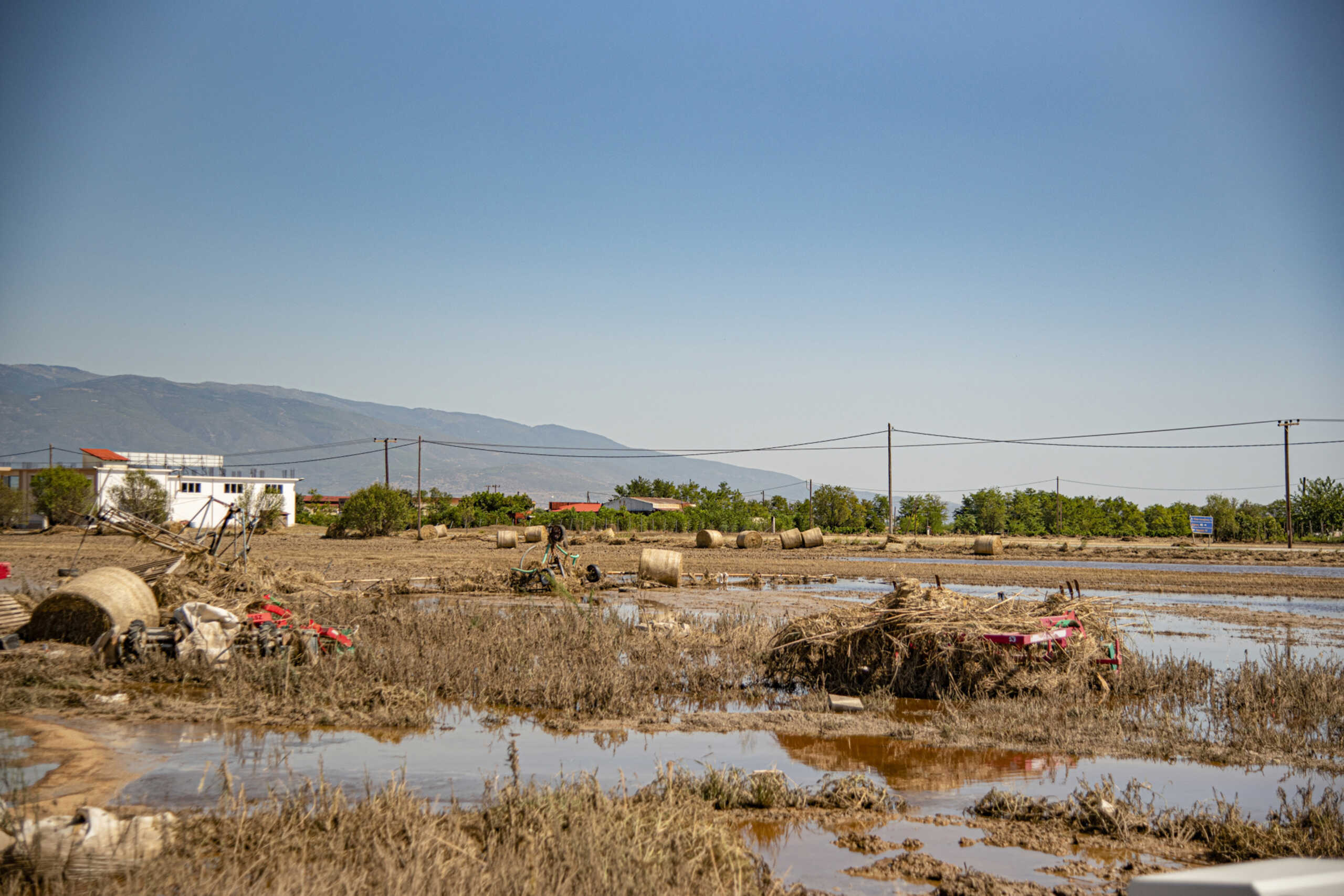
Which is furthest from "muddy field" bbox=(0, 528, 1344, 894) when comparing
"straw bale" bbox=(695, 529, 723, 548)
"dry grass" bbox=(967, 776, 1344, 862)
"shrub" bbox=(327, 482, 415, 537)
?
"shrub" bbox=(327, 482, 415, 537)

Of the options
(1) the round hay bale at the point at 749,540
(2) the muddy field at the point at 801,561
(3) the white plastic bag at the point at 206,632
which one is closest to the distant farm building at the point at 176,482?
(2) the muddy field at the point at 801,561

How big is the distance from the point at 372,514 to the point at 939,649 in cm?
A: 5462

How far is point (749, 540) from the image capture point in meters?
53.1

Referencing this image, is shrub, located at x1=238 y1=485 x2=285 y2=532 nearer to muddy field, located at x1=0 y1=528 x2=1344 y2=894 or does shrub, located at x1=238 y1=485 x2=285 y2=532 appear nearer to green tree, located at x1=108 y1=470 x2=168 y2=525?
green tree, located at x1=108 y1=470 x2=168 y2=525

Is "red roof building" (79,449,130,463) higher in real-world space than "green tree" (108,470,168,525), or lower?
higher

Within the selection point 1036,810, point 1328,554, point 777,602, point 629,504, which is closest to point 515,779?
point 1036,810

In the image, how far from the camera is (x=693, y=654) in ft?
45.2

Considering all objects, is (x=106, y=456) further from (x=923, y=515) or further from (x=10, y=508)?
(x=923, y=515)

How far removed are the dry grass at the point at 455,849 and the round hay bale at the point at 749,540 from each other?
46.5 metres

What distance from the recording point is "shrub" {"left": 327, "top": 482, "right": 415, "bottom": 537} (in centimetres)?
6034

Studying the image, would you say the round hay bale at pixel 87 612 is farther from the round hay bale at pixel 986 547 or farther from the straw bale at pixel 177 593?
the round hay bale at pixel 986 547

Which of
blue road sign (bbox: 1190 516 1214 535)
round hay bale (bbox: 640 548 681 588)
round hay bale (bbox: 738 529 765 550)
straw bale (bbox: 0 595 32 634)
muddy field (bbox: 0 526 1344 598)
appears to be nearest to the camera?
straw bale (bbox: 0 595 32 634)

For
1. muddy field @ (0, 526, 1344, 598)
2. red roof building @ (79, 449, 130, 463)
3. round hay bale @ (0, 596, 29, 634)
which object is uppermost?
red roof building @ (79, 449, 130, 463)

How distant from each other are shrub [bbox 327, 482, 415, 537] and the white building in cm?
1005
